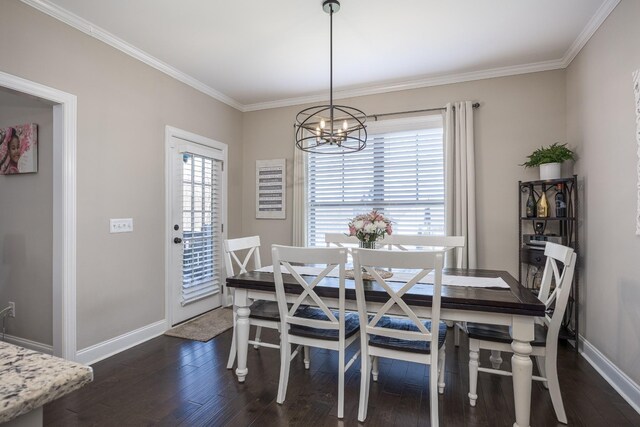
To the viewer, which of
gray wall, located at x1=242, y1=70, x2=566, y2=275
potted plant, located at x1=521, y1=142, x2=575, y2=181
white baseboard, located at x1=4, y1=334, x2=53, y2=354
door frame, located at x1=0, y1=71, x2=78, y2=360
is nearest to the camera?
door frame, located at x1=0, y1=71, x2=78, y2=360

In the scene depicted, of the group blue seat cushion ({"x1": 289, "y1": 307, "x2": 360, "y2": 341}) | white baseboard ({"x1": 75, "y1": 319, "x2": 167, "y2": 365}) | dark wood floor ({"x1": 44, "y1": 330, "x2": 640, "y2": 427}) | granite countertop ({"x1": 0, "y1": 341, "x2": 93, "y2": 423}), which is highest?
granite countertop ({"x1": 0, "y1": 341, "x2": 93, "y2": 423})

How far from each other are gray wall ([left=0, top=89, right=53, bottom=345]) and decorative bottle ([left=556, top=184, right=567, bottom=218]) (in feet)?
14.7

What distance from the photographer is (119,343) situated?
9.87 feet

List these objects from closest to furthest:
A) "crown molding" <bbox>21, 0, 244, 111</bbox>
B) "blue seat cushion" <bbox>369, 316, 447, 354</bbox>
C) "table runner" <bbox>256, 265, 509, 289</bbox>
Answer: "blue seat cushion" <bbox>369, 316, 447, 354</bbox> → "table runner" <bbox>256, 265, 509, 289</bbox> → "crown molding" <bbox>21, 0, 244, 111</bbox>

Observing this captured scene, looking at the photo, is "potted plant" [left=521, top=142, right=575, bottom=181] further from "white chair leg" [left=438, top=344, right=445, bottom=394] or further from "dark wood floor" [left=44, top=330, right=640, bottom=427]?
"white chair leg" [left=438, top=344, right=445, bottom=394]

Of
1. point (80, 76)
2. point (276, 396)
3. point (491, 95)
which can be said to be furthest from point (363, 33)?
point (276, 396)

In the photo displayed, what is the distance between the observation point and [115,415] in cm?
206

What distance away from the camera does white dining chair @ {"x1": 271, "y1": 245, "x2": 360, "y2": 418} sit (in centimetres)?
198

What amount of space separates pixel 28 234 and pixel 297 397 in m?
2.67

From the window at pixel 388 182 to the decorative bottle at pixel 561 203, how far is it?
43.0 inches

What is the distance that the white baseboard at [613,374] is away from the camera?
2.14 m

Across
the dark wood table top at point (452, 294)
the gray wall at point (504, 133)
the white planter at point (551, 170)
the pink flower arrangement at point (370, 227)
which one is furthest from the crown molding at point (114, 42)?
the white planter at point (551, 170)

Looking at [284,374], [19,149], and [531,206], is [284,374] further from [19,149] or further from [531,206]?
[19,149]

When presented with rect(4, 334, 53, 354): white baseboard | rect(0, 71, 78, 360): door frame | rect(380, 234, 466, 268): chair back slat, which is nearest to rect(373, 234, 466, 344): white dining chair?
rect(380, 234, 466, 268): chair back slat
